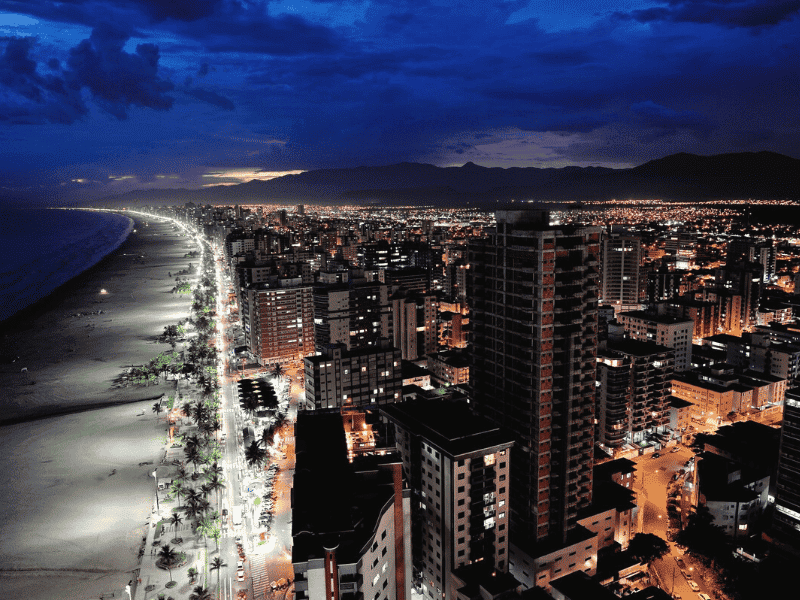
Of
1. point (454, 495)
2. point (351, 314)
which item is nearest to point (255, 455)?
point (454, 495)

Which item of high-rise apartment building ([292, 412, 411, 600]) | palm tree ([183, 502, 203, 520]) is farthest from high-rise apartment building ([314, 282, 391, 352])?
high-rise apartment building ([292, 412, 411, 600])

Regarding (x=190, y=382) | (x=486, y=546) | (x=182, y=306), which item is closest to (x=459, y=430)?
(x=486, y=546)

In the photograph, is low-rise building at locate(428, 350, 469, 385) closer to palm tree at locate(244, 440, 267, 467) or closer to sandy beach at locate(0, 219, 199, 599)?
palm tree at locate(244, 440, 267, 467)

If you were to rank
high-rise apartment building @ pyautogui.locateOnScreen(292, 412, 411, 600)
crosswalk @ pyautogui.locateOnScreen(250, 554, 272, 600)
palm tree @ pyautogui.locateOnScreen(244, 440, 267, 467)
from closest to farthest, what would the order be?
1. high-rise apartment building @ pyautogui.locateOnScreen(292, 412, 411, 600)
2. crosswalk @ pyautogui.locateOnScreen(250, 554, 272, 600)
3. palm tree @ pyautogui.locateOnScreen(244, 440, 267, 467)

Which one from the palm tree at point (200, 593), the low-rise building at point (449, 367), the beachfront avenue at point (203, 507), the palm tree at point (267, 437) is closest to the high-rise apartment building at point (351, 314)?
the low-rise building at point (449, 367)

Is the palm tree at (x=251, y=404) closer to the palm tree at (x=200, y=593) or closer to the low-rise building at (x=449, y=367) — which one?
the low-rise building at (x=449, y=367)

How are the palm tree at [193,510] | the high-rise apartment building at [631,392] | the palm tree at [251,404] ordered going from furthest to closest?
the palm tree at [251,404]
the high-rise apartment building at [631,392]
the palm tree at [193,510]

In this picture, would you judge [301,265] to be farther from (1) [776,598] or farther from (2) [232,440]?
(1) [776,598]
